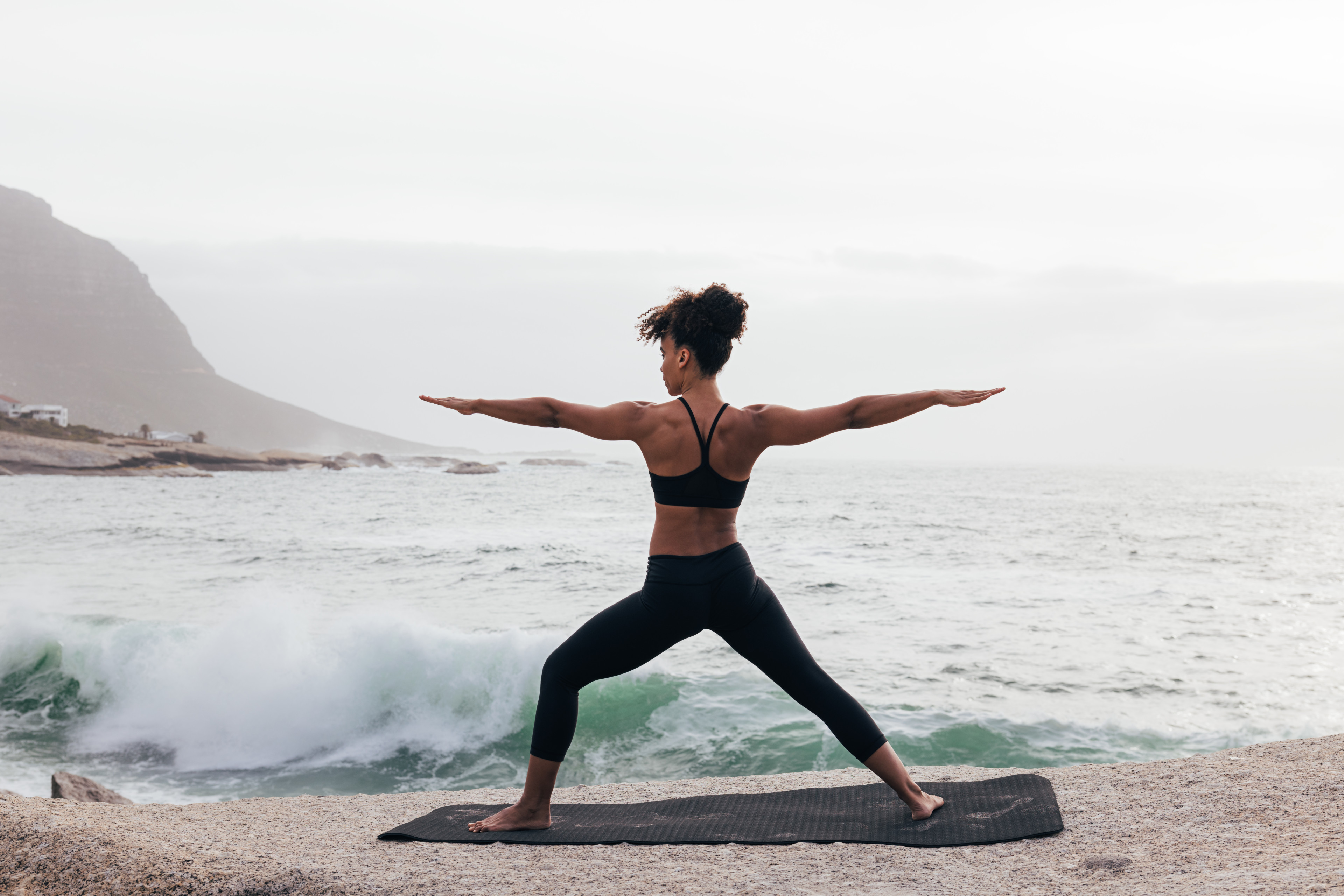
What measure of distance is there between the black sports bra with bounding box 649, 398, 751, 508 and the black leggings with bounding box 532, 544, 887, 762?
229mm

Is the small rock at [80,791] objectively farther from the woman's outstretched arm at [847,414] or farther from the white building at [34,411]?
the white building at [34,411]

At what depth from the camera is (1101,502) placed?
52.4 metres

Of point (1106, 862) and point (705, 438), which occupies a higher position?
point (705, 438)

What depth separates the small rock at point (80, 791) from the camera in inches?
201

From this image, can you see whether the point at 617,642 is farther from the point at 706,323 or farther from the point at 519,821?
the point at 706,323

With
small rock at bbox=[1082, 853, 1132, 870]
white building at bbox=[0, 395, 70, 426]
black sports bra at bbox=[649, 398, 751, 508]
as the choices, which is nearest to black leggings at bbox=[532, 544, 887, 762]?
black sports bra at bbox=[649, 398, 751, 508]

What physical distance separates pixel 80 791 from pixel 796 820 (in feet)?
14.9

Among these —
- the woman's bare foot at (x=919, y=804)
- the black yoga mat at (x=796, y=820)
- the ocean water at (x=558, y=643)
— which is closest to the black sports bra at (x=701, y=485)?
the black yoga mat at (x=796, y=820)

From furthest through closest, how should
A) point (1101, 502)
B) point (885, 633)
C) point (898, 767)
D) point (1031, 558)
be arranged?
point (1101, 502) < point (1031, 558) < point (885, 633) < point (898, 767)

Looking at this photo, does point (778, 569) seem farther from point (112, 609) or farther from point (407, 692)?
Result: point (112, 609)

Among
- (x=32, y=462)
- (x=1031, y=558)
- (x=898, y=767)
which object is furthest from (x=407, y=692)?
(x=32, y=462)

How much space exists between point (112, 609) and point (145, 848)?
1184 cm

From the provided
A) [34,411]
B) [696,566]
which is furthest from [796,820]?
[34,411]

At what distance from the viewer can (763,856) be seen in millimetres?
3586
